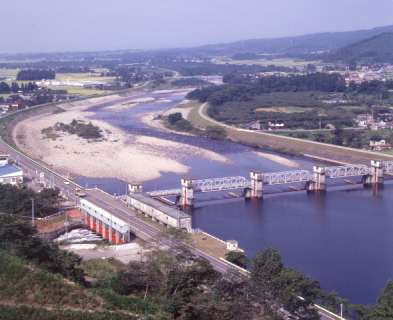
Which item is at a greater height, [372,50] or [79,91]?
[372,50]

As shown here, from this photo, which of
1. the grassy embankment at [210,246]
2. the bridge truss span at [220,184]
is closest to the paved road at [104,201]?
the grassy embankment at [210,246]

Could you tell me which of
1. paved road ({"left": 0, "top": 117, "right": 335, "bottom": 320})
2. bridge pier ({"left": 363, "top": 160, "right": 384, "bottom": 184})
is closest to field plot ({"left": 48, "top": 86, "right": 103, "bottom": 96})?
paved road ({"left": 0, "top": 117, "right": 335, "bottom": 320})

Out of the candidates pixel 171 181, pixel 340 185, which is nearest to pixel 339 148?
pixel 340 185

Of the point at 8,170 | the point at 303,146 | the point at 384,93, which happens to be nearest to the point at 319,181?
the point at 303,146

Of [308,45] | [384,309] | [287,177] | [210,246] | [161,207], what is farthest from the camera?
[308,45]

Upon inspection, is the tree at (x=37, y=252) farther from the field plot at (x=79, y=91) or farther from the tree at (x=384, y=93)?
the field plot at (x=79, y=91)

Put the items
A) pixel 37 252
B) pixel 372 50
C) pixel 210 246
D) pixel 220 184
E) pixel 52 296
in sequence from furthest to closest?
pixel 372 50, pixel 220 184, pixel 210 246, pixel 37 252, pixel 52 296

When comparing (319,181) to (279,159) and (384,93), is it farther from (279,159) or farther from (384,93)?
(384,93)
